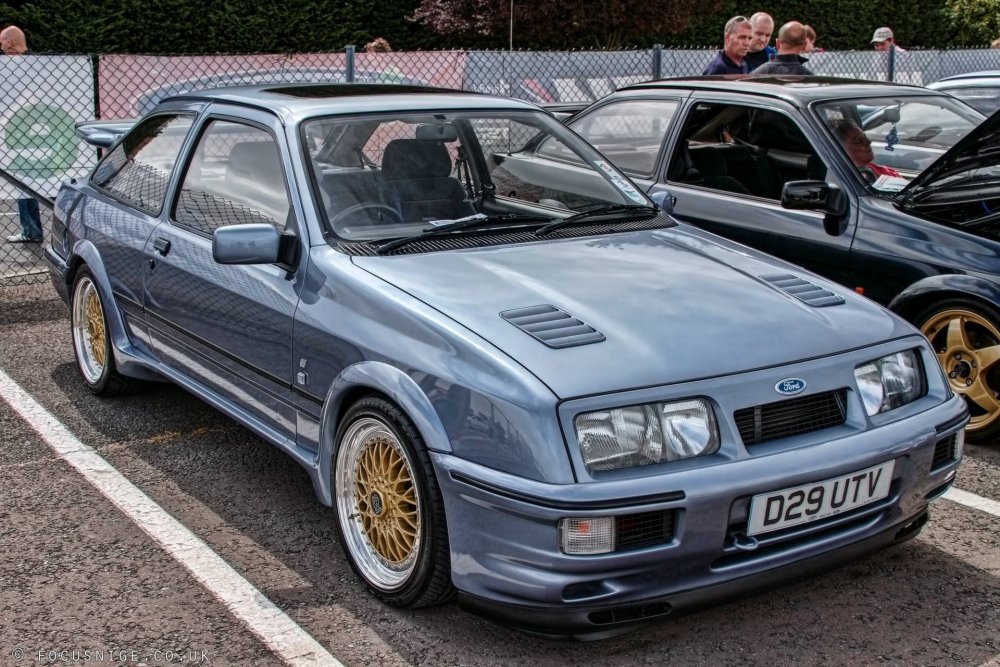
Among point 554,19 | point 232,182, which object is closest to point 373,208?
point 232,182

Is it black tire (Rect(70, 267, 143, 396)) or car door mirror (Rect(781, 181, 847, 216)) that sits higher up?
car door mirror (Rect(781, 181, 847, 216))

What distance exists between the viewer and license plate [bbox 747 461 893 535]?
3133 millimetres

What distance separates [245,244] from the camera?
12.7 feet

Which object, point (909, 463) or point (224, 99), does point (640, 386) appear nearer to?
point (909, 463)

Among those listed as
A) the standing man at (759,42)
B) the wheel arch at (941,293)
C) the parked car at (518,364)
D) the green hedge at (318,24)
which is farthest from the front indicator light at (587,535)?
the green hedge at (318,24)

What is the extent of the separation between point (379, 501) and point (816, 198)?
2.76 m

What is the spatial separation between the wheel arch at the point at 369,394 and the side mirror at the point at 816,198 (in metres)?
2.56

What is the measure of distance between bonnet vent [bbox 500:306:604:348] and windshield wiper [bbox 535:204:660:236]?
0.78m

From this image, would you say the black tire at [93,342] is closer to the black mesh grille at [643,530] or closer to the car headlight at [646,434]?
the car headlight at [646,434]

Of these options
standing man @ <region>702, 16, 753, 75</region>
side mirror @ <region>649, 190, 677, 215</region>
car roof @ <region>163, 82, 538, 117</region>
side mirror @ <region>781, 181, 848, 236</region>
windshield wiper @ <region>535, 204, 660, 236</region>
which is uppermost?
car roof @ <region>163, 82, 538, 117</region>

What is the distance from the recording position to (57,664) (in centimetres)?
328

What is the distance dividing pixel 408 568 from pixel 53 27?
19.7 meters

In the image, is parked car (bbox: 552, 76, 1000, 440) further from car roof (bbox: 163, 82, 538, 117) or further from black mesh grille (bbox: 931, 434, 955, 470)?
black mesh grille (bbox: 931, 434, 955, 470)

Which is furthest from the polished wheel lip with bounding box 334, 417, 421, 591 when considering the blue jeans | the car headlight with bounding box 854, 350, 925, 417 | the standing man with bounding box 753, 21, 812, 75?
the blue jeans
